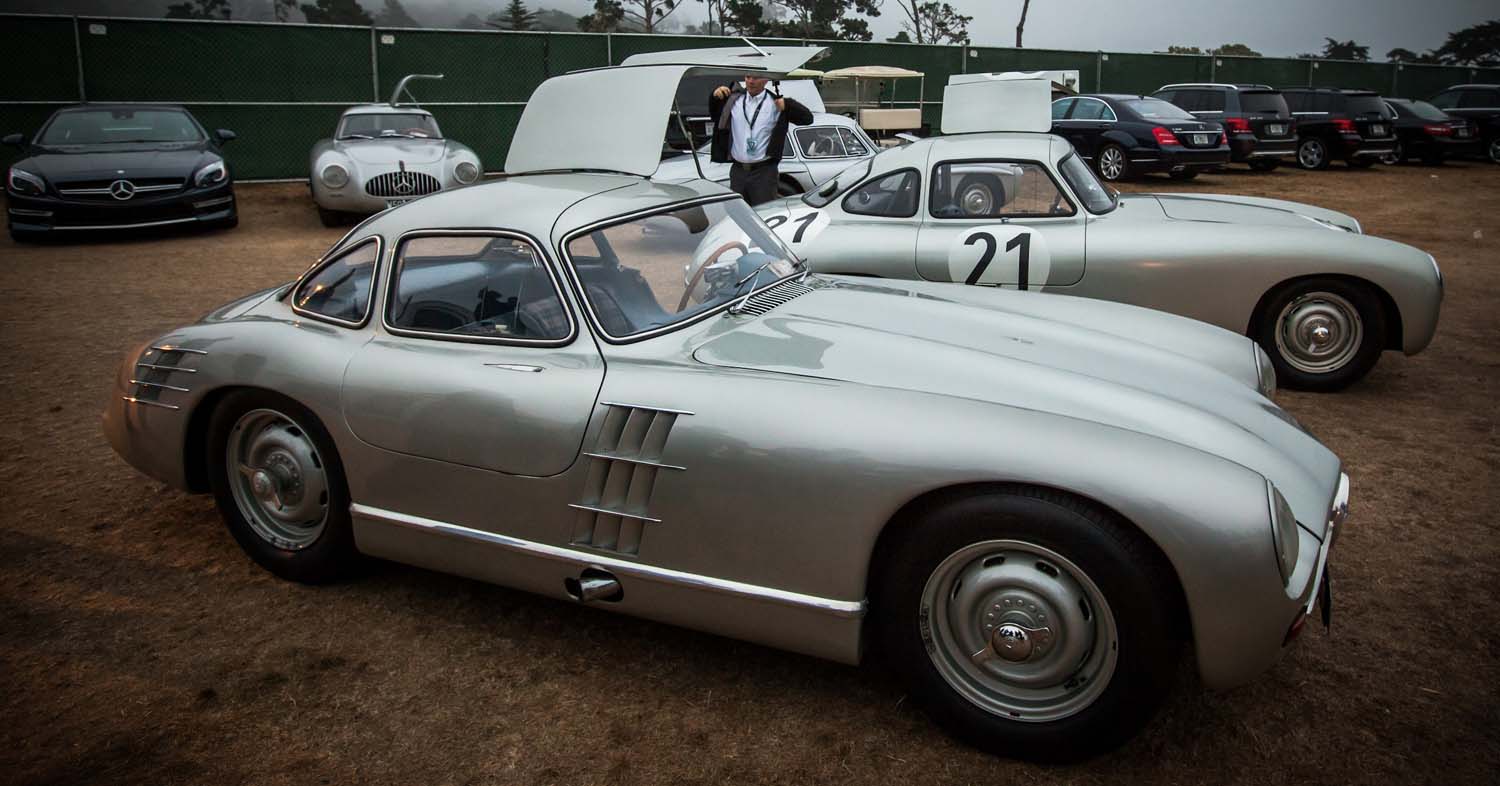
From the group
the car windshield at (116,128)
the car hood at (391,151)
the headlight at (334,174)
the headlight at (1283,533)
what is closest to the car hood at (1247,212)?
the headlight at (1283,533)

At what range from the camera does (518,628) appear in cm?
306

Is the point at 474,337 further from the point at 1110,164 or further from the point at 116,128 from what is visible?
the point at 1110,164

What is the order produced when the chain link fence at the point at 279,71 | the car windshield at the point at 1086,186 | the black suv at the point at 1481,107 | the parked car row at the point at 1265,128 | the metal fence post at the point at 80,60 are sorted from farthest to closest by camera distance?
the black suv at the point at 1481,107 → the parked car row at the point at 1265,128 → the metal fence post at the point at 80,60 → the chain link fence at the point at 279,71 → the car windshield at the point at 1086,186

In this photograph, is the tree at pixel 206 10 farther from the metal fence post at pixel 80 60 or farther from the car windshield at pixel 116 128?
the car windshield at pixel 116 128

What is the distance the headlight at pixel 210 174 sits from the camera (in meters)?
10.5

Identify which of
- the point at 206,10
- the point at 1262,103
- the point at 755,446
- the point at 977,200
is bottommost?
the point at 755,446

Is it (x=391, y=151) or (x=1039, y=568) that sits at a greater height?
(x=391, y=151)

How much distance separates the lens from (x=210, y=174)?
1065 centimetres

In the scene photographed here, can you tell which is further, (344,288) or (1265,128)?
(1265,128)

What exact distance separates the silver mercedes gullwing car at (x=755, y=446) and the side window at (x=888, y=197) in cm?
236

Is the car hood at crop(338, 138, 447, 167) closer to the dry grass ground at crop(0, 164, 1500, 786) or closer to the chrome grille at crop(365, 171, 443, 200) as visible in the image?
the chrome grille at crop(365, 171, 443, 200)

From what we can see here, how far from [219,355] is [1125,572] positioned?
116 inches

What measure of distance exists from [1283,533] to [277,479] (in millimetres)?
3025

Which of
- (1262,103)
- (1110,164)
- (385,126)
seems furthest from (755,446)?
(1262,103)
